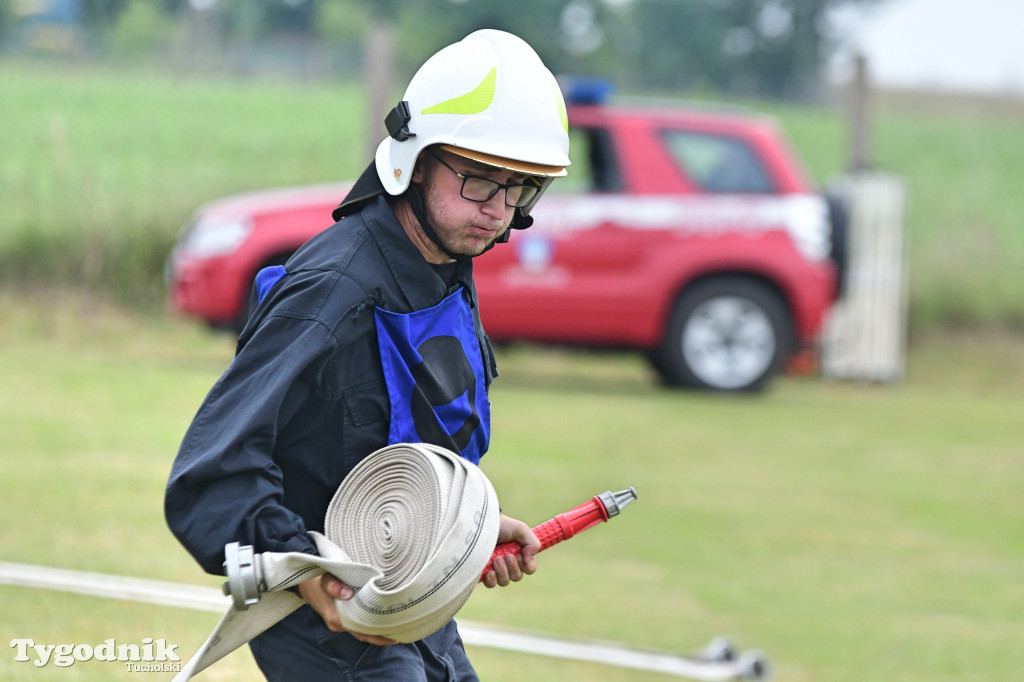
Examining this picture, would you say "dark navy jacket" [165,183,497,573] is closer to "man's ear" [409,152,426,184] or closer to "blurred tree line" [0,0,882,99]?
"man's ear" [409,152,426,184]

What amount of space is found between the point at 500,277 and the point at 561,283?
1.59ft

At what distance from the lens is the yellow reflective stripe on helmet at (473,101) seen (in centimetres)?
278

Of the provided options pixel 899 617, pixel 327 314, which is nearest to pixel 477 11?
pixel 899 617

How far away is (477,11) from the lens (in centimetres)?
2997

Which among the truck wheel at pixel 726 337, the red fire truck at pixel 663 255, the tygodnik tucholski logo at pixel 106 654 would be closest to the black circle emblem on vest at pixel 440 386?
the tygodnik tucholski logo at pixel 106 654

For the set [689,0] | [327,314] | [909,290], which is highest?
[689,0]

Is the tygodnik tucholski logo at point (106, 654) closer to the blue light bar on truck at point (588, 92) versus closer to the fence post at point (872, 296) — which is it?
the blue light bar on truck at point (588, 92)

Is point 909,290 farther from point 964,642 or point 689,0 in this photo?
point 689,0

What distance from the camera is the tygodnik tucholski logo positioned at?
13.5 feet

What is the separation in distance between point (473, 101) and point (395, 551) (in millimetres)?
891

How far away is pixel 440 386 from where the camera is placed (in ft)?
8.86

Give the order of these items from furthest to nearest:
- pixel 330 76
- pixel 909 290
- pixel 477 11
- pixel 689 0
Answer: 1. pixel 689 0
2. pixel 477 11
3. pixel 330 76
4. pixel 909 290

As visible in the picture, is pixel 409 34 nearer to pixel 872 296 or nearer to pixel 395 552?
pixel 872 296

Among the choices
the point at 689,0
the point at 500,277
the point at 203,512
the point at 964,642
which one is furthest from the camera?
the point at 689,0
